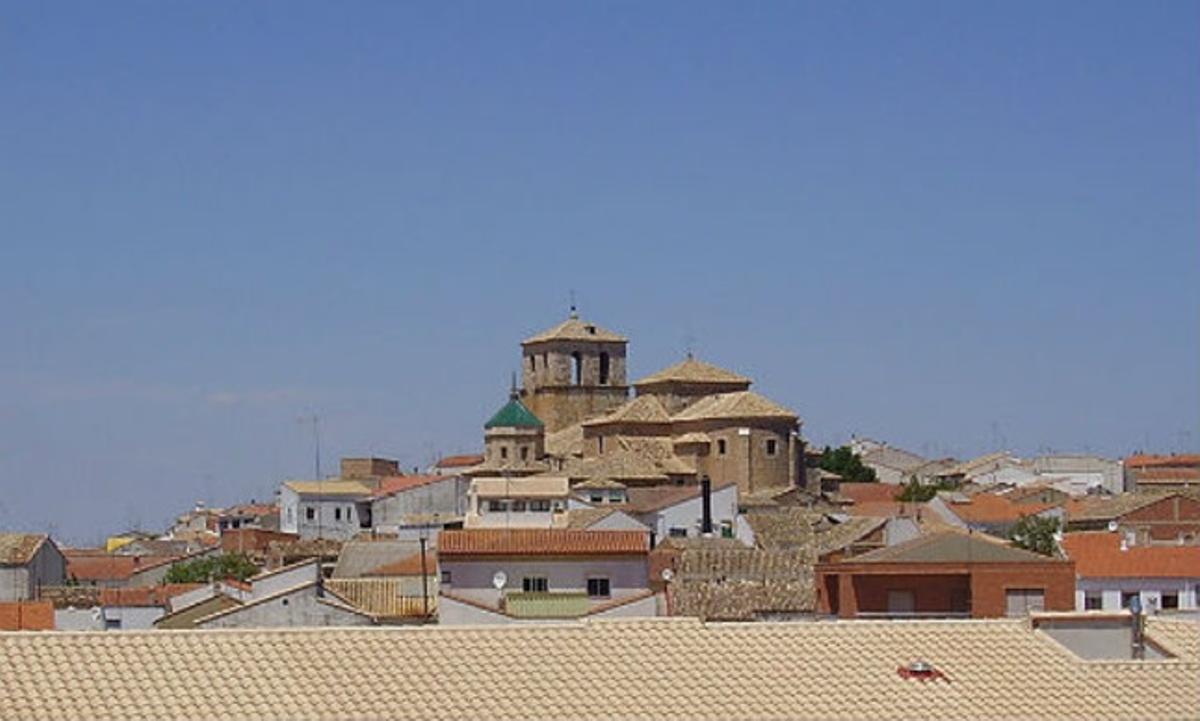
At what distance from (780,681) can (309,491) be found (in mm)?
58379

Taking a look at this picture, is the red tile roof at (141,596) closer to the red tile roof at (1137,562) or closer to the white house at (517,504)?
the white house at (517,504)

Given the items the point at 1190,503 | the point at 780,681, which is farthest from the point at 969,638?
the point at 1190,503

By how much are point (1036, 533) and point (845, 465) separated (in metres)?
32.3

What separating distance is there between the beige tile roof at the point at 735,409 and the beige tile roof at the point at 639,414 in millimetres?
568

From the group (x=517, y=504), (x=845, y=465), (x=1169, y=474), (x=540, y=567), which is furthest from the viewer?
(x=1169, y=474)

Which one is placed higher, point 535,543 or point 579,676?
point 535,543

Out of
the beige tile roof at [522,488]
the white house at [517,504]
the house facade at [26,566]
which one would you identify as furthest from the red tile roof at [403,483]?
the house facade at [26,566]

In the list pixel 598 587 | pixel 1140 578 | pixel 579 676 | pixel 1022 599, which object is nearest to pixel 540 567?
pixel 598 587

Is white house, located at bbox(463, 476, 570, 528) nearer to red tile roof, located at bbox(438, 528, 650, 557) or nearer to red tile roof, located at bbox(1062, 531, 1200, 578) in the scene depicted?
red tile roof, located at bbox(1062, 531, 1200, 578)

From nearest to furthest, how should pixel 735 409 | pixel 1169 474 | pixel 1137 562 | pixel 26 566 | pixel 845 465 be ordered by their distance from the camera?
pixel 1137 562 → pixel 26 566 → pixel 735 409 → pixel 845 465 → pixel 1169 474

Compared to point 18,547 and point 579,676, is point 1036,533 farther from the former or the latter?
point 579,676

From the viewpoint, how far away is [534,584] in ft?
110

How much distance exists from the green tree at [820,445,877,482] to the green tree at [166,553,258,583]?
30520mm

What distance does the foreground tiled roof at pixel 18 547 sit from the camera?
2101 inches
